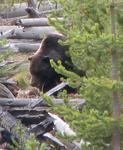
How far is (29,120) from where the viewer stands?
7859mm

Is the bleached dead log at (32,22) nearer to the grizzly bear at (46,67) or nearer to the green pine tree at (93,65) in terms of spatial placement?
the grizzly bear at (46,67)

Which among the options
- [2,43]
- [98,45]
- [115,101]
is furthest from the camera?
[2,43]

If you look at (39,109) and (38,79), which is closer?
(39,109)

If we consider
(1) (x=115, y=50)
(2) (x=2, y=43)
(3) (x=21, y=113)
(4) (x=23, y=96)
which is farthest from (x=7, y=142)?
(1) (x=115, y=50)

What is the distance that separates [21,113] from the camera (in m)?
8.02

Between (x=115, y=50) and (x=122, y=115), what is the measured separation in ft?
1.84

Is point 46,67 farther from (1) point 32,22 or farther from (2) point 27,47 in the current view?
(1) point 32,22

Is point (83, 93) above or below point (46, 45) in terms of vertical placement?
above

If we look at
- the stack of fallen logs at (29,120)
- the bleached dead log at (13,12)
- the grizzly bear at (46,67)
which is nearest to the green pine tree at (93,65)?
the stack of fallen logs at (29,120)

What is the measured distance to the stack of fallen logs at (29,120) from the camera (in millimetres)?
7297

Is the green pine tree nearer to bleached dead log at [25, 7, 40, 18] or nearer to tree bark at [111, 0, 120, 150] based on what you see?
tree bark at [111, 0, 120, 150]

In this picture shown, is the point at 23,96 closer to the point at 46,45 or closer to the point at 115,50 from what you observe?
the point at 46,45

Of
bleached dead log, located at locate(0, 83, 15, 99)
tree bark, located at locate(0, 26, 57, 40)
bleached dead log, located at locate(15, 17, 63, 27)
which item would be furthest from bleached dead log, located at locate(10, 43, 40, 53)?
bleached dead log, located at locate(0, 83, 15, 99)

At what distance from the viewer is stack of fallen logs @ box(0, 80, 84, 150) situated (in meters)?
7.30
